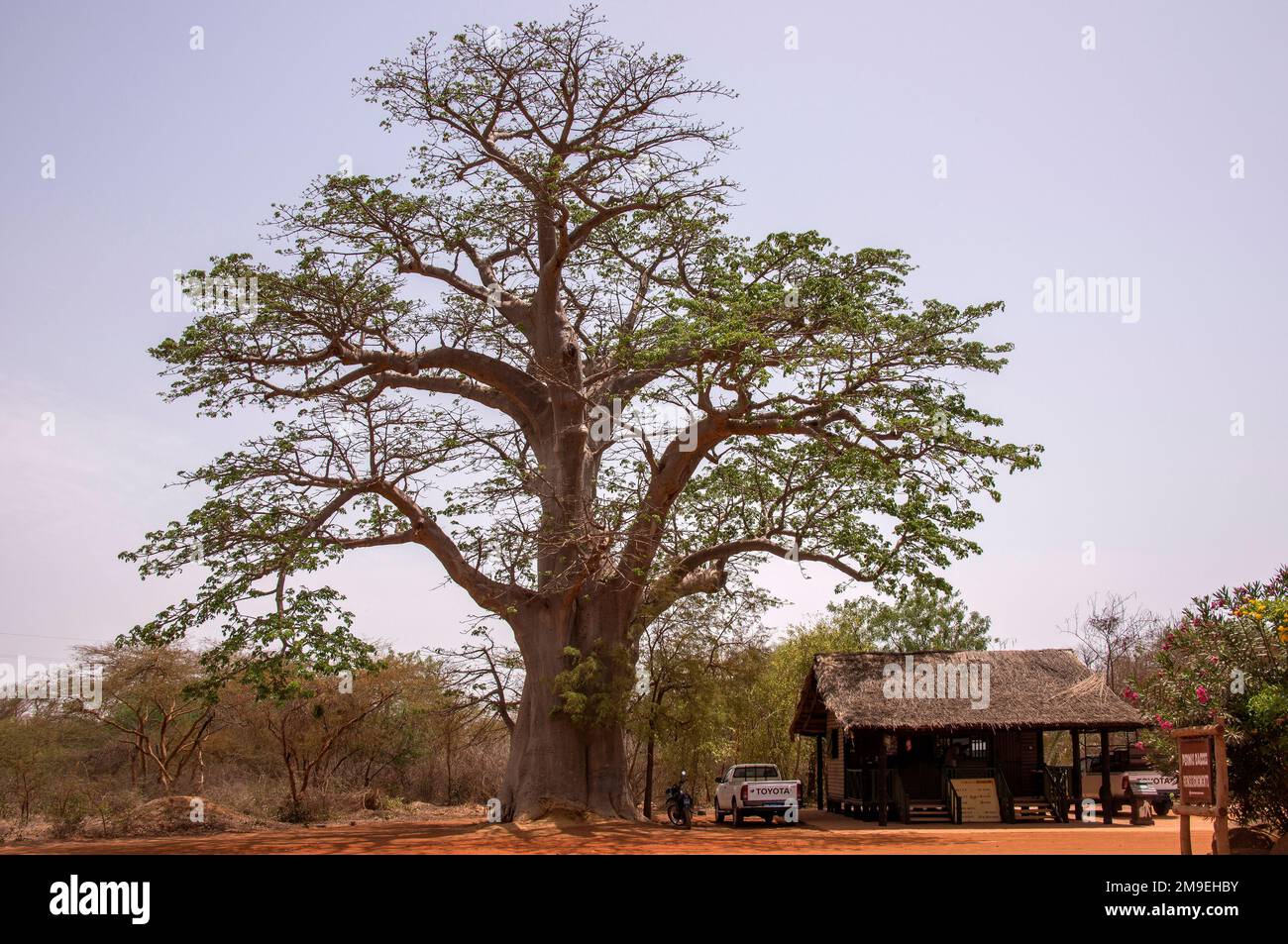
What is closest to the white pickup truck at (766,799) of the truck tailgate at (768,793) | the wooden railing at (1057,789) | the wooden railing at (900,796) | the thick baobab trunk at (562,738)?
the truck tailgate at (768,793)

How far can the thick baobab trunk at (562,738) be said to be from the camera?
1833 centimetres

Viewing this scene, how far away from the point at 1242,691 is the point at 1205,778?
2.01 m

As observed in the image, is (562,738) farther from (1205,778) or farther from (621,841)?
(1205,778)

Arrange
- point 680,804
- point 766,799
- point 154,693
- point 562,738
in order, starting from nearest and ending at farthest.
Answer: point 562,738
point 766,799
point 680,804
point 154,693

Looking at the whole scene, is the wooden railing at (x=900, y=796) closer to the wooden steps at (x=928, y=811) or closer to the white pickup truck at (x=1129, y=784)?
the wooden steps at (x=928, y=811)

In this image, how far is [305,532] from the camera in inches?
656

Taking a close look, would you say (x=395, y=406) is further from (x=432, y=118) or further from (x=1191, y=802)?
(x=1191, y=802)

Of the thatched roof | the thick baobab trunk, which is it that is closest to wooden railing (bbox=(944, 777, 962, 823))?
the thatched roof

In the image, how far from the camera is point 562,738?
18.6 m

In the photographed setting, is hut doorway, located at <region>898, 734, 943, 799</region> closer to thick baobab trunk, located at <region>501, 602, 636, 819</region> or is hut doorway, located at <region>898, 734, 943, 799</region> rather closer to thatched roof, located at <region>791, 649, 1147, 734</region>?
thatched roof, located at <region>791, 649, 1147, 734</region>

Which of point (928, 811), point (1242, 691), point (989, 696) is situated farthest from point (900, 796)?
point (1242, 691)

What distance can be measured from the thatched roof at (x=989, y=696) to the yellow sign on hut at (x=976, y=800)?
113 centimetres
